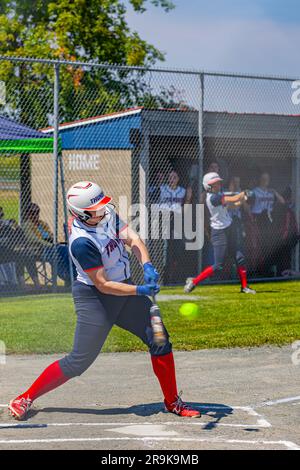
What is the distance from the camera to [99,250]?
6.75 m

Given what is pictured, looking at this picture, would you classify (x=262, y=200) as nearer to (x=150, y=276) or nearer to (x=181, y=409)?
(x=181, y=409)

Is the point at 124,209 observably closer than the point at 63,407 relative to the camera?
No

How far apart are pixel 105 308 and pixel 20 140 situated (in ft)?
24.5

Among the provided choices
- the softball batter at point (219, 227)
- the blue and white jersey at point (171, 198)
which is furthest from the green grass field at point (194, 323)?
the blue and white jersey at point (171, 198)

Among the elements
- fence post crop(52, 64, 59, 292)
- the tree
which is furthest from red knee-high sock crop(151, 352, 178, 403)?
the tree

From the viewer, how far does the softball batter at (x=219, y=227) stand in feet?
46.1

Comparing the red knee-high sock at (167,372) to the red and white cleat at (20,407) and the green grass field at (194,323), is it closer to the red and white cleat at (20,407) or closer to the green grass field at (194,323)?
the red and white cleat at (20,407)

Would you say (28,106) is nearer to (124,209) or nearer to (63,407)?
(124,209)

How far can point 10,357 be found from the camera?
9.53 metres

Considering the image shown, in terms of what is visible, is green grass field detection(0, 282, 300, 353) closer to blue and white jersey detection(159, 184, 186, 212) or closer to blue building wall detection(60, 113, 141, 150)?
blue and white jersey detection(159, 184, 186, 212)

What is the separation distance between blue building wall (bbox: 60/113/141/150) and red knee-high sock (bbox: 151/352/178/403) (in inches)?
352

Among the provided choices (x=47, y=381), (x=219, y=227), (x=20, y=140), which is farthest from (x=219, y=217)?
(x=47, y=381)
